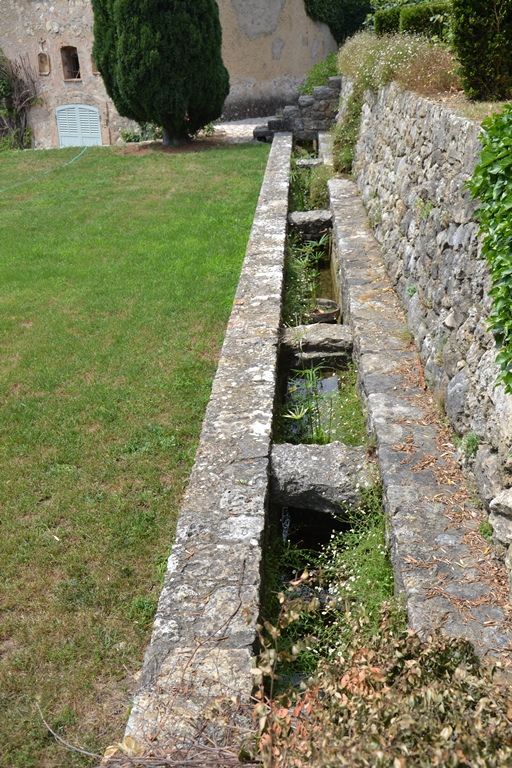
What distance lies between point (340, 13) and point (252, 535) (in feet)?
62.8

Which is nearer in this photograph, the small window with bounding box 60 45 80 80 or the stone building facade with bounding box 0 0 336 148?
the stone building facade with bounding box 0 0 336 148

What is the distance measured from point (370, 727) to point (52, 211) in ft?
30.1

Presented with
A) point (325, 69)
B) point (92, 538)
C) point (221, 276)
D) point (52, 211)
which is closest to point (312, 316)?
point (221, 276)

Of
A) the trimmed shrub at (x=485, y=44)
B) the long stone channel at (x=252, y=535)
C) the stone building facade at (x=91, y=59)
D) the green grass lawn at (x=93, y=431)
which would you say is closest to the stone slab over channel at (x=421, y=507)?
the long stone channel at (x=252, y=535)

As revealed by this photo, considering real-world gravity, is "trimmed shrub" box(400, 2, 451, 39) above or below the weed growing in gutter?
above

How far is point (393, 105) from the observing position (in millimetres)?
6309

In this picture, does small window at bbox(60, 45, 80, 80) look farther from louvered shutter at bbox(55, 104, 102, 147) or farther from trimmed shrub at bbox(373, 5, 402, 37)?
trimmed shrub at bbox(373, 5, 402, 37)

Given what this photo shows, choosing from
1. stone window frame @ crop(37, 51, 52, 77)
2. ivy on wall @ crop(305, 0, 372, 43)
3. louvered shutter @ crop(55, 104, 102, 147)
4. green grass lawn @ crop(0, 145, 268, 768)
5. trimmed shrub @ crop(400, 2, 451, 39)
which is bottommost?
green grass lawn @ crop(0, 145, 268, 768)

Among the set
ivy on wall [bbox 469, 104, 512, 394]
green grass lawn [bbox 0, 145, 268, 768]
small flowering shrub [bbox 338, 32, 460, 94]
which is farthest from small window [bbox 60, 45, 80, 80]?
ivy on wall [bbox 469, 104, 512, 394]

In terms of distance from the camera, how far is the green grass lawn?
2570 mm

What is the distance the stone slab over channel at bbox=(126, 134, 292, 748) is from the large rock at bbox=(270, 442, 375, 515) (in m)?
0.12

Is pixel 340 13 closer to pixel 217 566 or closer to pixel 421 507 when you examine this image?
pixel 421 507

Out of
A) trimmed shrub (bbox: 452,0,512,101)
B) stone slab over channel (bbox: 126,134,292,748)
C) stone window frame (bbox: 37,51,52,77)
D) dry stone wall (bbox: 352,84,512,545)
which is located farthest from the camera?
stone window frame (bbox: 37,51,52,77)

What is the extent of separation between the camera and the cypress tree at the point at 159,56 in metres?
12.1
